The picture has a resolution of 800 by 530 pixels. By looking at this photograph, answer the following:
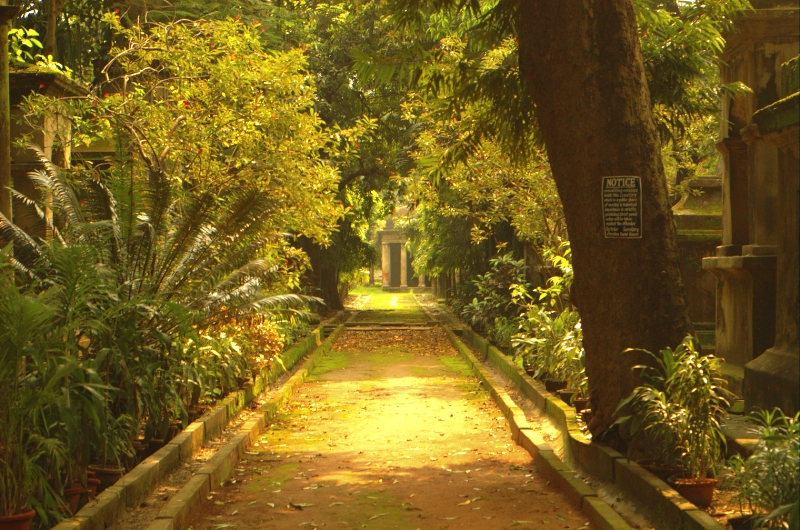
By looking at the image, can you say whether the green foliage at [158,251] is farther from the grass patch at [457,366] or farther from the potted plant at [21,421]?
the grass patch at [457,366]

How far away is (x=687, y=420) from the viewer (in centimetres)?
568

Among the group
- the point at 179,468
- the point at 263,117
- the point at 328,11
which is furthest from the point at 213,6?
the point at 179,468

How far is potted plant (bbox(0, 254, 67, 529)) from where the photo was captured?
197 inches

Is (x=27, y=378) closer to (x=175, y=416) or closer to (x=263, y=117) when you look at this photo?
(x=175, y=416)

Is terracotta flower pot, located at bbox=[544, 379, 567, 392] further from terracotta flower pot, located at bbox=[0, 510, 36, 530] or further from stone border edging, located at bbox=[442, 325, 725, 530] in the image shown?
terracotta flower pot, located at bbox=[0, 510, 36, 530]

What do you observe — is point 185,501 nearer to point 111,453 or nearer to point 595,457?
point 111,453

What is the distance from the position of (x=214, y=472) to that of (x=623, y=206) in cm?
380

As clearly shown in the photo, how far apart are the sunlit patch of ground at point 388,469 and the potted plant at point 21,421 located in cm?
138

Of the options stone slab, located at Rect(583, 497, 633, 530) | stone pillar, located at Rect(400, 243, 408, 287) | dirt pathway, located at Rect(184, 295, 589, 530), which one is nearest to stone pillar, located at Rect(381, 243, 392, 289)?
stone pillar, located at Rect(400, 243, 408, 287)

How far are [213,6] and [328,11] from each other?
28.0 ft

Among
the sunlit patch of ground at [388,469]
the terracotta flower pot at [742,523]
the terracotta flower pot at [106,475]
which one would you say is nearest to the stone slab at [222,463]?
the sunlit patch of ground at [388,469]

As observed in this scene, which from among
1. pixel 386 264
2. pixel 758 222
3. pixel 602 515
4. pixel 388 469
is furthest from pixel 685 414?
pixel 386 264

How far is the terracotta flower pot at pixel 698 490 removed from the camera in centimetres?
550

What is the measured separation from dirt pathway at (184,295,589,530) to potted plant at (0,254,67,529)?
142 cm
